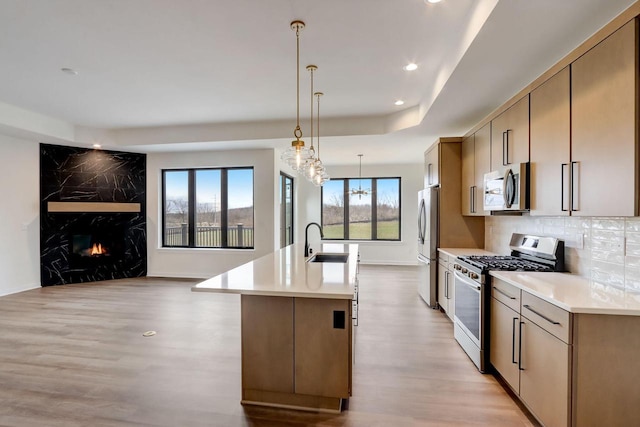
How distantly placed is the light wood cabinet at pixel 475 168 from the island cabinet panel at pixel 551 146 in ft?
2.92

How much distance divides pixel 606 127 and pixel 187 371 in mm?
3514

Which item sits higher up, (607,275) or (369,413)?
(607,275)

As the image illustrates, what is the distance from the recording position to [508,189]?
2.86 m

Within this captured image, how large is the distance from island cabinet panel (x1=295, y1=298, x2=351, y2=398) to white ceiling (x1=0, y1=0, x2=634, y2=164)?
2191 millimetres

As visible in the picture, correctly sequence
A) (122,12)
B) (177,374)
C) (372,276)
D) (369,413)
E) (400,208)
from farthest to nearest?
(400,208) → (372,276) → (177,374) → (122,12) → (369,413)

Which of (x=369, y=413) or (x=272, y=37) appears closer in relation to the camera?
(x=369, y=413)

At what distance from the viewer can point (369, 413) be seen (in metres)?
2.16

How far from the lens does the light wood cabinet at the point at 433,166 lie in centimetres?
444

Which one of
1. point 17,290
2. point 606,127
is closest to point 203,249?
point 17,290

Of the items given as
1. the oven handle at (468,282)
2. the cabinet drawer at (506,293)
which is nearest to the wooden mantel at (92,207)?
the oven handle at (468,282)

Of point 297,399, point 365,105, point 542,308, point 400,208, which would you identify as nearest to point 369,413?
point 297,399

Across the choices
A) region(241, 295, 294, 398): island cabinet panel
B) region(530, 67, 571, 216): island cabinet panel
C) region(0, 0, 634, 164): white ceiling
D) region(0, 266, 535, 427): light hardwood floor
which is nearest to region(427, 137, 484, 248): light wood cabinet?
region(0, 0, 634, 164): white ceiling

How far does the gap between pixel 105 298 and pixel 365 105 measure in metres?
5.07

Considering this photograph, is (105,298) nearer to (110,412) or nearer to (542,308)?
(110,412)
